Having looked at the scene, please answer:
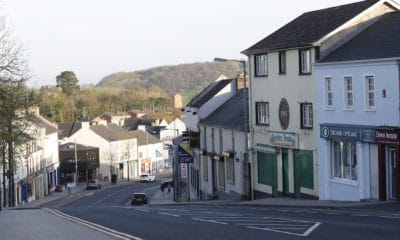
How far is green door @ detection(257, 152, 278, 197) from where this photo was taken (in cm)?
4322

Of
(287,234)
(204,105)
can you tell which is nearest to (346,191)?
(287,234)

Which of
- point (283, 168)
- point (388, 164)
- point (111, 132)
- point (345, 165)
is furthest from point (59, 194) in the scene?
point (388, 164)

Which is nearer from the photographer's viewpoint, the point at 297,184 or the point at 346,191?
the point at 346,191

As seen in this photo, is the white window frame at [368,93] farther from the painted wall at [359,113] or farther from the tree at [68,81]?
the tree at [68,81]

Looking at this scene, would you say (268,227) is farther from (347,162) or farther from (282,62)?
(282,62)

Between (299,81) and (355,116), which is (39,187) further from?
(355,116)

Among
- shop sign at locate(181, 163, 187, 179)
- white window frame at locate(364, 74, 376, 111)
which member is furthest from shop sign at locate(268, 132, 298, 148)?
shop sign at locate(181, 163, 187, 179)

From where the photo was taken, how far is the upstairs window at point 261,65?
144 feet

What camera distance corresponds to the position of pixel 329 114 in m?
36.6

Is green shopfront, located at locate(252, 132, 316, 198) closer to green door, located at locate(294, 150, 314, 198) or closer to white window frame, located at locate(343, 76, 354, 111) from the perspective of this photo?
green door, located at locate(294, 150, 314, 198)

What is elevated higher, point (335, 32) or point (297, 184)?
point (335, 32)

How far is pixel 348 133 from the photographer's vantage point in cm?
3431

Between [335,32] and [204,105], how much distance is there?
25171 mm

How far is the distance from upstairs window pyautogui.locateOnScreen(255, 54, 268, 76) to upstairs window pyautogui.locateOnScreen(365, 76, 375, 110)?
11.3m
